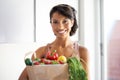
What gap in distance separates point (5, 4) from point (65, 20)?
0.62 metres

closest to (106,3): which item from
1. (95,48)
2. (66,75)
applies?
(95,48)

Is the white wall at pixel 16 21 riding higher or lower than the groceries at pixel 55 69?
higher

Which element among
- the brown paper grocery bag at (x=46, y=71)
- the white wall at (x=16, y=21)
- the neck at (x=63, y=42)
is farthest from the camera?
the white wall at (x=16, y=21)

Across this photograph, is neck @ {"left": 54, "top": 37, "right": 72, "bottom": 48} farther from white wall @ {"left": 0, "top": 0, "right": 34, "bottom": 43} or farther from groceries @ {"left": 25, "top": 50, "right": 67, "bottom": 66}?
white wall @ {"left": 0, "top": 0, "right": 34, "bottom": 43}

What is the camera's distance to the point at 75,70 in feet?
3.84

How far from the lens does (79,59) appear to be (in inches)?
50.1

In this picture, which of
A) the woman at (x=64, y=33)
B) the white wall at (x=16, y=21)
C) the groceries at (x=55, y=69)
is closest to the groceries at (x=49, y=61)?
the groceries at (x=55, y=69)

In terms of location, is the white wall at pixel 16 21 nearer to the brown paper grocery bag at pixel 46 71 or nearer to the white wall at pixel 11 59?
the white wall at pixel 11 59

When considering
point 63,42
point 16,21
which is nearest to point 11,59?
point 16,21

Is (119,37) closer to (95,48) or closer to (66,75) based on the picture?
(95,48)

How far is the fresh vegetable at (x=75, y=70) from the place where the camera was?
115 cm

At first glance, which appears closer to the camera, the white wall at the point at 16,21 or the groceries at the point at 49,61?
the groceries at the point at 49,61

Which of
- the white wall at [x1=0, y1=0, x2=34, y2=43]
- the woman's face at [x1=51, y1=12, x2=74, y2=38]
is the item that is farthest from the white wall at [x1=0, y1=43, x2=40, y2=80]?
the woman's face at [x1=51, y1=12, x2=74, y2=38]

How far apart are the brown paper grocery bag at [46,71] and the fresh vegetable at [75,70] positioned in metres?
0.04
